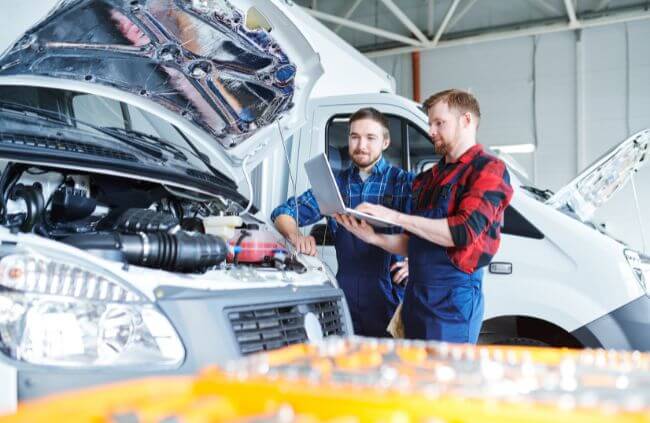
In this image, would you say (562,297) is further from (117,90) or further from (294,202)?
(117,90)

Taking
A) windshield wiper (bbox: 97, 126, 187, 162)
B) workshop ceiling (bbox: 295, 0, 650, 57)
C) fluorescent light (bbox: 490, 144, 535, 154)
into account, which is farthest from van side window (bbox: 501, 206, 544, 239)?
workshop ceiling (bbox: 295, 0, 650, 57)

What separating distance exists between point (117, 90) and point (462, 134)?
53.6 inches

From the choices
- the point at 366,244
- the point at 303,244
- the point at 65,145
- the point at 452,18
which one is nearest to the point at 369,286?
the point at 366,244

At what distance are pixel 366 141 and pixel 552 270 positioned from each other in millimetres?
1124

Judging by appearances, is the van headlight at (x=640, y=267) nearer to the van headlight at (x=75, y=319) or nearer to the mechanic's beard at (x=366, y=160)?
the mechanic's beard at (x=366, y=160)

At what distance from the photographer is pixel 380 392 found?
59 cm

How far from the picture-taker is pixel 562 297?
9.59 feet

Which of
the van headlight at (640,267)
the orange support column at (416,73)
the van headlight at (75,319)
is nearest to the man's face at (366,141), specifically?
the van headlight at (640,267)

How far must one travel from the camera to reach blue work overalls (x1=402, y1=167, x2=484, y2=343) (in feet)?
7.21

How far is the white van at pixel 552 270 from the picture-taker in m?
2.84

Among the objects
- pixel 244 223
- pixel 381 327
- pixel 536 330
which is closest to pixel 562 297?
pixel 536 330

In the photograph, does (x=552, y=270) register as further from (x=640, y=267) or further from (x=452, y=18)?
(x=452, y=18)

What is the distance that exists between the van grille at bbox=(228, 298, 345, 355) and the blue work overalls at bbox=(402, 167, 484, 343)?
35 cm

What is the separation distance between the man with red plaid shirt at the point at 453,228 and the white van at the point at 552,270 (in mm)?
786
